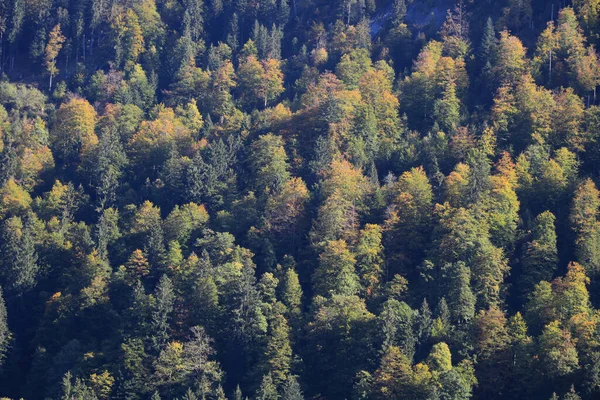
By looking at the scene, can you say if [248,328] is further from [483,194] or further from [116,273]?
[483,194]

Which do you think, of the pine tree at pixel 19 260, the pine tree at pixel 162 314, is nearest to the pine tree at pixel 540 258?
the pine tree at pixel 162 314

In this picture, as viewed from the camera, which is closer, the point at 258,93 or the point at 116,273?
the point at 116,273

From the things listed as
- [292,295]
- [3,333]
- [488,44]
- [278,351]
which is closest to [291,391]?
[278,351]

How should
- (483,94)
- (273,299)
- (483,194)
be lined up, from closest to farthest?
(273,299) → (483,194) → (483,94)

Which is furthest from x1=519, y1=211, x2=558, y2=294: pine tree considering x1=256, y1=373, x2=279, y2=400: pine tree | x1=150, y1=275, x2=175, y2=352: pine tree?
x1=150, y1=275, x2=175, y2=352: pine tree

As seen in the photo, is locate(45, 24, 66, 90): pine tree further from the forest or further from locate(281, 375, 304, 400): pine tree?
locate(281, 375, 304, 400): pine tree

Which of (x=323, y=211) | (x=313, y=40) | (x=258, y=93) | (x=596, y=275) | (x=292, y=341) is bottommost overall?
(x=292, y=341)

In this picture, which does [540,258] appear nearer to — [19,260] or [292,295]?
[292,295]

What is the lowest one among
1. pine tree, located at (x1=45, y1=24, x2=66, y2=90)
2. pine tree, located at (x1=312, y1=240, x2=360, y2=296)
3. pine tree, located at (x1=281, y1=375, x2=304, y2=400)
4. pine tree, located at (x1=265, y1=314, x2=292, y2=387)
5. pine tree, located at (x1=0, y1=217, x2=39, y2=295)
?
pine tree, located at (x1=281, y1=375, x2=304, y2=400)

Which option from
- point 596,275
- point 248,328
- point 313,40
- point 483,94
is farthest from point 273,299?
point 313,40
